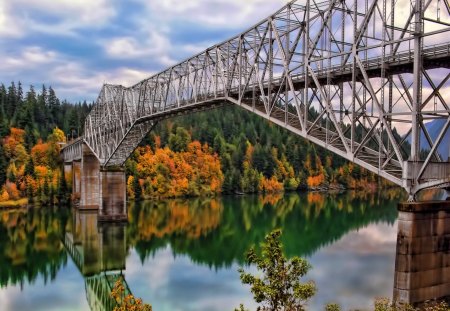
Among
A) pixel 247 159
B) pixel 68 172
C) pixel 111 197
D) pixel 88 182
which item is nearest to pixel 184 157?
pixel 247 159

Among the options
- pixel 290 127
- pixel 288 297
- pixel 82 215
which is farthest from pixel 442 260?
pixel 82 215

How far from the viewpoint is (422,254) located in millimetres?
22328

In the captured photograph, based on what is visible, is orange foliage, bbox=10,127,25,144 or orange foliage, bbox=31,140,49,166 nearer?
orange foliage, bbox=31,140,49,166

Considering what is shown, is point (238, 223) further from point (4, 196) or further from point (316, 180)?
point (316, 180)

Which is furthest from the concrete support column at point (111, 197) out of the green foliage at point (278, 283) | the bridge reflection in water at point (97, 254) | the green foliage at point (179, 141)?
the green foliage at point (179, 141)

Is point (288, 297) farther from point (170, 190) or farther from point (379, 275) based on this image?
point (170, 190)

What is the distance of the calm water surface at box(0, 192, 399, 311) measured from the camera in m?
37.0

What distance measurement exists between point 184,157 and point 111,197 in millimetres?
60530

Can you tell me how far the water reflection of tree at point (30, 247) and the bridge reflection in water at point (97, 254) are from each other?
202cm

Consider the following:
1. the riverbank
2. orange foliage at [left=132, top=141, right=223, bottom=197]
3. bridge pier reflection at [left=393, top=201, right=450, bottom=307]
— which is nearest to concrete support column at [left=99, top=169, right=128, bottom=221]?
the riverbank

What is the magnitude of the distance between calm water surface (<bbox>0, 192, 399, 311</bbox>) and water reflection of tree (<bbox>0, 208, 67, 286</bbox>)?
11cm

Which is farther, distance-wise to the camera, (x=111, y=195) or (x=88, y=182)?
(x=88, y=182)

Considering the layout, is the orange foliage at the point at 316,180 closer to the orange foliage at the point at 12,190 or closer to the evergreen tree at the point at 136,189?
the evergreen tree at the point at 136,189

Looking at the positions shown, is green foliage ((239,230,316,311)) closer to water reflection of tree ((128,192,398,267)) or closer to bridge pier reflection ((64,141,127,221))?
water reflection of tree ((128,192,398,267))
